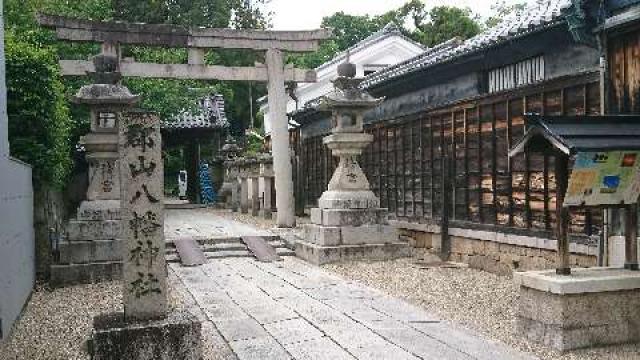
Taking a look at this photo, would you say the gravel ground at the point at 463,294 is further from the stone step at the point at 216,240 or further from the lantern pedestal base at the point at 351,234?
the stone step at the point at 216,240

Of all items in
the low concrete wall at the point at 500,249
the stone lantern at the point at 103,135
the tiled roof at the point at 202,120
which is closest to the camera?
the low concrete wall at the point at 500,249

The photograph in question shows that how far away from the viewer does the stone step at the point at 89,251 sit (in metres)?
10.4

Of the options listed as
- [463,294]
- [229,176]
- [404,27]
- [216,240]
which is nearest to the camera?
[463,294]

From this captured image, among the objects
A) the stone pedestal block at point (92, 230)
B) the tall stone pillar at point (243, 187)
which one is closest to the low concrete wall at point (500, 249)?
the stone pedestal block at point (92, 230)

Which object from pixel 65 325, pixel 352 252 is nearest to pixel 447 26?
pixel 352 252

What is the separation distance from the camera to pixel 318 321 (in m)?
7.10

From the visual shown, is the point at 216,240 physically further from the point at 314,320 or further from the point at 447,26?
the point at 447,26

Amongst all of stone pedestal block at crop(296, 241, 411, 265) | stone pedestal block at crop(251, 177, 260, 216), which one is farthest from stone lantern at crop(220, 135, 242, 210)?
stone pedestal block at crop(296, 241, 411, 265)

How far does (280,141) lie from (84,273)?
25.1 ft

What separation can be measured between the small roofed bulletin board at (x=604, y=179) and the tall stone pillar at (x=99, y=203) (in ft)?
25.0

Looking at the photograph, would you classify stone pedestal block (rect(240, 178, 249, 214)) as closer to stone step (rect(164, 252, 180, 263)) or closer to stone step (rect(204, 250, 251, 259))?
stone step (rect(204, 250, 251, 259))

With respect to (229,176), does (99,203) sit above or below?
below

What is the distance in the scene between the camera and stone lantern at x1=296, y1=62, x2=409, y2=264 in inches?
461

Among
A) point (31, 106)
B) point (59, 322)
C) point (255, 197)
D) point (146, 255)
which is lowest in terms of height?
point (59, 322)
